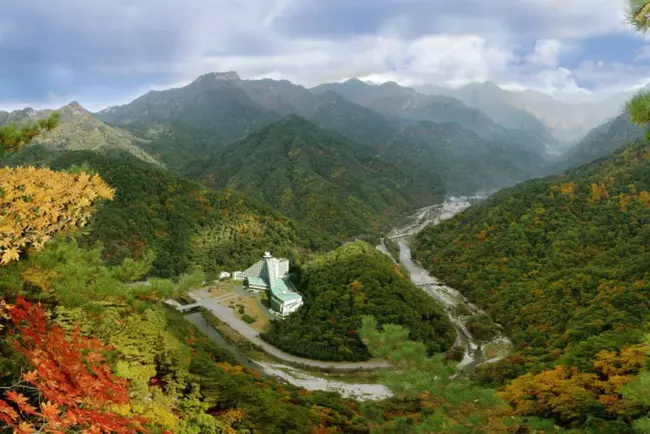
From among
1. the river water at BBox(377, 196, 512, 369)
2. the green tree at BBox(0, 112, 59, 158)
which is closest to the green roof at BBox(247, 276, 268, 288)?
the river water at BBox(377, 196, 512, 369)

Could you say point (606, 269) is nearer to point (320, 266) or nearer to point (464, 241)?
point (464, 241)

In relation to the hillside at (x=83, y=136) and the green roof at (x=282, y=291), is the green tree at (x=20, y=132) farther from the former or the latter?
the hillside at (x=83, y=136)

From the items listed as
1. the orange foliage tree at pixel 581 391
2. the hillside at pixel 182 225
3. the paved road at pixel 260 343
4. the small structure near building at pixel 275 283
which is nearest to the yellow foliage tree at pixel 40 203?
the orange foliage tree at pixel 581 391

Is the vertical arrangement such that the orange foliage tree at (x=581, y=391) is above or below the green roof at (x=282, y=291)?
below

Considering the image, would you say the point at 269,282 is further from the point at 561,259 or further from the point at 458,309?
the point at 561,259

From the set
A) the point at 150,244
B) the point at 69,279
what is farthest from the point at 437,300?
the point at 69,279

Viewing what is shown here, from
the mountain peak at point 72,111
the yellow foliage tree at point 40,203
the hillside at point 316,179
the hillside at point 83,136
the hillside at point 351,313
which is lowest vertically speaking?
the hillside at point 351,313

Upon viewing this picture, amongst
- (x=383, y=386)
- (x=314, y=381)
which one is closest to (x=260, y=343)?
(x=314, y=381)

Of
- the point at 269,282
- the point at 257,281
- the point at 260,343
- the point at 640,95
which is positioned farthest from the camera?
the point at 257,281
